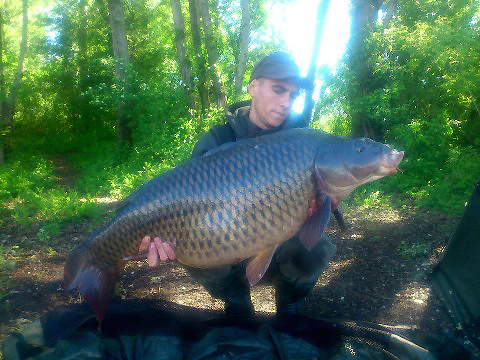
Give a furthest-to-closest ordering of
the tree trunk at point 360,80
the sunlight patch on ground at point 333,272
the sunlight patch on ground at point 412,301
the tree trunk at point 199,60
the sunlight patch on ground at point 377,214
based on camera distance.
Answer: the tree trunk at point 199,60 < the tree trunk at point 360,80 < the sunlight patch on ground at point 377,214 < the sunlight patch on ground at point 333,272 < the sunlight patch on ground at point 412,301

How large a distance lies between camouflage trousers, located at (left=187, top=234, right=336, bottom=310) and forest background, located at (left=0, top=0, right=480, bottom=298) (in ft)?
3.31

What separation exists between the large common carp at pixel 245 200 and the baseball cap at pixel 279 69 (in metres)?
0.50

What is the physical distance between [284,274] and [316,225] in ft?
1.99

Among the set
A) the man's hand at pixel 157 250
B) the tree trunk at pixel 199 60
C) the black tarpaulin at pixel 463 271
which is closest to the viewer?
the man's hand at pixel 157 250

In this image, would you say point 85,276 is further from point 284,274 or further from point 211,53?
point 211,53

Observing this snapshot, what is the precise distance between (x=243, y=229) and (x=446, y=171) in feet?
16.9

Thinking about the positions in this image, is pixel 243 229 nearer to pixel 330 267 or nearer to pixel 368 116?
pixel 330 267

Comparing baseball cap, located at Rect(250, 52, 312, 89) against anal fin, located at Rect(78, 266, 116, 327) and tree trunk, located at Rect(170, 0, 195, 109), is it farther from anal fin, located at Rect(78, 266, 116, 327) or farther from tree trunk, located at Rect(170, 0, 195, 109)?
tree trunk, located at Rect(170, 0, 195, 109)

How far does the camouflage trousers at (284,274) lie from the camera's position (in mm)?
2217

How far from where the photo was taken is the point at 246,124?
2371mm

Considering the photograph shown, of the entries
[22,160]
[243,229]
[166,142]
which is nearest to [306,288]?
[243,229]

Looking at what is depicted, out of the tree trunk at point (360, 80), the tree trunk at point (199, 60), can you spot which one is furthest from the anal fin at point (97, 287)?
the tree trunk at point (199, 60)

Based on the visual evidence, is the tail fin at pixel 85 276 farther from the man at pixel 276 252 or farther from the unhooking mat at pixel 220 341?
the man at pixel 276 252

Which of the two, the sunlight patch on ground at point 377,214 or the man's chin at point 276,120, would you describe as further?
the sunlight patch on ground at point 377,214
